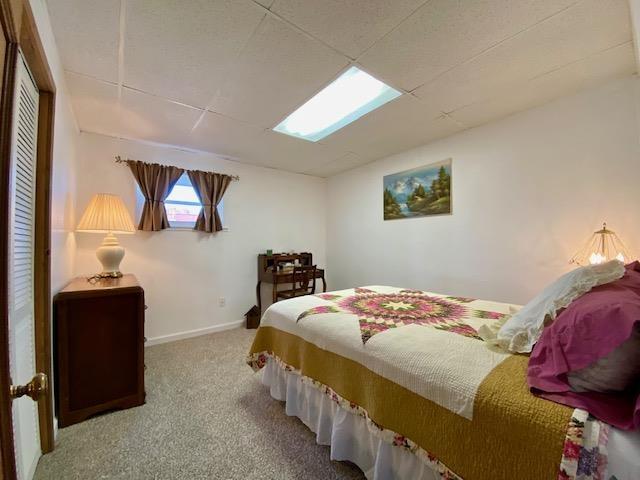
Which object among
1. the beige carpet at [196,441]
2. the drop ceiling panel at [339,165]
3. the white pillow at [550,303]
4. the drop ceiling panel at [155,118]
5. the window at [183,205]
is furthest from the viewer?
Answer: the drop ceiling panel at [339,165]

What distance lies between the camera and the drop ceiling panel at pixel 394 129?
2.34m

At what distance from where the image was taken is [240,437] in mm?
1521

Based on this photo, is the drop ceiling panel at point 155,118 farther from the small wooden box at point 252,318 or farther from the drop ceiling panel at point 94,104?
the small wooden box at point 252,318

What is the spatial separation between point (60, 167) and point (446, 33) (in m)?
2.56

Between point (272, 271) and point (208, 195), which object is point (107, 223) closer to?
point (208, 195)

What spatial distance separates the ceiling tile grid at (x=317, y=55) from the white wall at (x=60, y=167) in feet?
0.38

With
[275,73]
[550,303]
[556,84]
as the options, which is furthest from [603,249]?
[275,73]

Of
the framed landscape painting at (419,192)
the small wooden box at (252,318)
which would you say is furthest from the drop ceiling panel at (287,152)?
the small wooden box at (252,318)

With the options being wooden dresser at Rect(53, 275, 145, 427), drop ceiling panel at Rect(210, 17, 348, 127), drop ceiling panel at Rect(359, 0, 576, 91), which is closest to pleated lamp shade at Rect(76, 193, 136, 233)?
wooden dresser at Rect(53, 275, 145, 427)

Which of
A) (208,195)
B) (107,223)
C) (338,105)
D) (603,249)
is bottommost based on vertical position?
(603,249)

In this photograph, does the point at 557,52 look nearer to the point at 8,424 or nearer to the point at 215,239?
the point at 8,424

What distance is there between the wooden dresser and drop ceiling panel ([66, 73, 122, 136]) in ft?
4.80

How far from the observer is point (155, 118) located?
243 centimetres

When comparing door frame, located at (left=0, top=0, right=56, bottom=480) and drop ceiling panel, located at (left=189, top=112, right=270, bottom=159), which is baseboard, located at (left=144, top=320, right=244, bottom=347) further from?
drop ceiling panel, located at (left=189, top=112, right=270, bottom=159)
